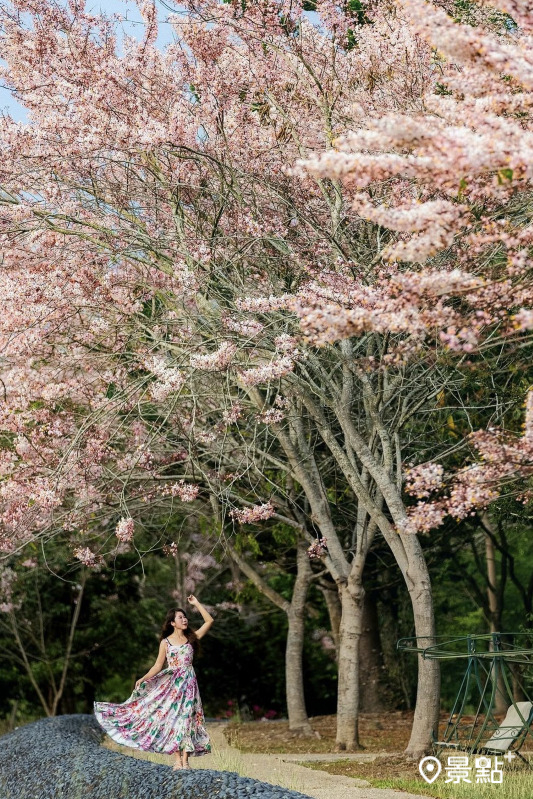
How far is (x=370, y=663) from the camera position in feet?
49.4

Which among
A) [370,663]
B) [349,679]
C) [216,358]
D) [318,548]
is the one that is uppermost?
[216,358]

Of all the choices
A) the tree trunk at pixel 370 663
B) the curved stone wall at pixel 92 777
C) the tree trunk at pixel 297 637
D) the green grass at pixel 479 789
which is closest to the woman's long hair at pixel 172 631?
the curved stone wall at pixel 92 777

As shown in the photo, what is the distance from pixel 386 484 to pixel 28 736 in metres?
4.76

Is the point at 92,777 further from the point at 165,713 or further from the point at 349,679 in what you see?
the point at 349,679

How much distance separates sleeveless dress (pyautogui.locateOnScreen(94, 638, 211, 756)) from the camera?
26.6ft

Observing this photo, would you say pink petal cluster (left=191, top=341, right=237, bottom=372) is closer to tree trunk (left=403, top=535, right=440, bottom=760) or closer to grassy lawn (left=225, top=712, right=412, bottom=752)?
tree trunk (left=403, top=535, right=440, bottom=760)

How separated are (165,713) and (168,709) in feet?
0.13

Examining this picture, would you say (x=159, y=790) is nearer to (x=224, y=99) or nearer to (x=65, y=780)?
(x=65, y=780)

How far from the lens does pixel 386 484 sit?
9.40 metres

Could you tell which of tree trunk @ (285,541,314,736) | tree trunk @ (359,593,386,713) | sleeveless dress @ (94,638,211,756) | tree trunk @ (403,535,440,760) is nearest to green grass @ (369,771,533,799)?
tree trunk @ (403,535,440,760)

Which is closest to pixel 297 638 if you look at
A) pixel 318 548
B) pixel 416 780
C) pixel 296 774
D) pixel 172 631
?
pixel 318 548

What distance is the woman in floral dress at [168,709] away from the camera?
8086 mm

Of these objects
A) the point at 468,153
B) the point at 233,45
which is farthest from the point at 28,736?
the point at 468,153

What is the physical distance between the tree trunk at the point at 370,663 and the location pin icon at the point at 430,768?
6442 millimetres
